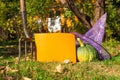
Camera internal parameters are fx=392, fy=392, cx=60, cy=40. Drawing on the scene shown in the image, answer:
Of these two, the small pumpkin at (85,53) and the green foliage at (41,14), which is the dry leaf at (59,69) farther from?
the green foliage at (41,14)

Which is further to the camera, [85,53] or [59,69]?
[85,53]

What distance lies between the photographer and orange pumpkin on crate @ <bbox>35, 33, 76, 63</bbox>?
29.7 feet

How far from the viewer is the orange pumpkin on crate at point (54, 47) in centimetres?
906

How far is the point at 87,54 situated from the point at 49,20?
1133 centimetres

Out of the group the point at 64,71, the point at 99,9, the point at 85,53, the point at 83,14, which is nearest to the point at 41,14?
the point at 99,9

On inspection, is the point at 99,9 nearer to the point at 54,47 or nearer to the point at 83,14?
the point at 83,14

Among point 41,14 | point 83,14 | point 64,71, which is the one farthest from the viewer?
point 41,14

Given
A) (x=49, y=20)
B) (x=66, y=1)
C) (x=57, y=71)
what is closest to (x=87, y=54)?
(x=57, y=71)

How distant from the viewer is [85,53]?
9211 millimetres

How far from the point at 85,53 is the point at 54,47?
75 cm

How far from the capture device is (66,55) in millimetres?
9102

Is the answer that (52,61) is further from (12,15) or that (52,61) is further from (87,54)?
(12,15)

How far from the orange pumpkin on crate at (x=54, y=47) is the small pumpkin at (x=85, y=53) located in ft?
0.74

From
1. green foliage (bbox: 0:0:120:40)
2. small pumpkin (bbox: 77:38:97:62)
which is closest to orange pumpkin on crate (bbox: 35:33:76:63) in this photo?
small pumpkin (bbox: 77:38:97:62)
